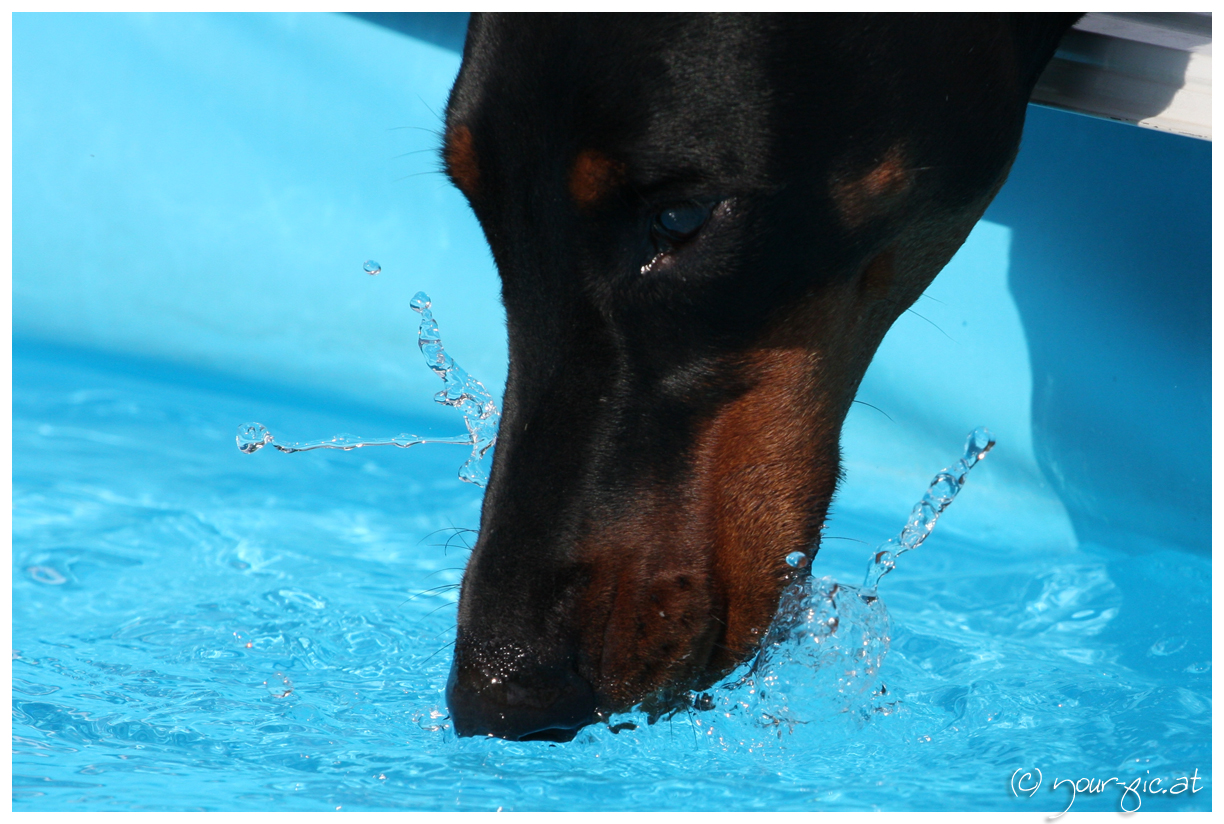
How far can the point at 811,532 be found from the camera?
1888 millimetres

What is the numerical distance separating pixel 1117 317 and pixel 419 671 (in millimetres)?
2356

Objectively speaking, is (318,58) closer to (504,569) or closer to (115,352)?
(115,352)

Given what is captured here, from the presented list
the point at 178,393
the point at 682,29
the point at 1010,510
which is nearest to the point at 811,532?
the point at 682,29

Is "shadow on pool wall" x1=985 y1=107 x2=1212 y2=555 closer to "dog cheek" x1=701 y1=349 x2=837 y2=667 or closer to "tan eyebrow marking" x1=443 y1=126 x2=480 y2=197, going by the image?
"dog cheek" x1=701 y1=349 x2=837 y2=667

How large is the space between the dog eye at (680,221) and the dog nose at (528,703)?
2.27ft

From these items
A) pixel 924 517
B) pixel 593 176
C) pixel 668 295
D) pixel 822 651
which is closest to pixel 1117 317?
pixel 924 517

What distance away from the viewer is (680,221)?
5.70 ft

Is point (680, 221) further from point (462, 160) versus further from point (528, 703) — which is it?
point (528, 703)

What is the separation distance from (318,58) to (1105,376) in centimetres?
362

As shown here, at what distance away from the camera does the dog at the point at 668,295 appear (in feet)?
5.53

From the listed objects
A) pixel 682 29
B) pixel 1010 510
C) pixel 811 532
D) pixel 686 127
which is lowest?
pixel 811 532

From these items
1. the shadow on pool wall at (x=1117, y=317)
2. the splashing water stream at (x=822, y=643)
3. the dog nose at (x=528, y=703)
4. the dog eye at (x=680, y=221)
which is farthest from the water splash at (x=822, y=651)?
the shadow on pool wall at (x=1117, y=317)

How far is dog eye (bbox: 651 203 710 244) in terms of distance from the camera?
1726 mm

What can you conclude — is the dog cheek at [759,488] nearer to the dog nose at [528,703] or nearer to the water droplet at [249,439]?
the dog nose at [528,703]
